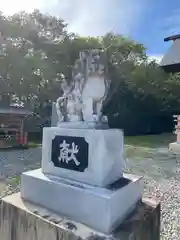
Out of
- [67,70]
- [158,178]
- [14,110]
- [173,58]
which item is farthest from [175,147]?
[14,110]

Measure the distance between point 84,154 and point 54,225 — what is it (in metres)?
0.53

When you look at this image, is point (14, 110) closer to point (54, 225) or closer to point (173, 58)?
point (173, 58)

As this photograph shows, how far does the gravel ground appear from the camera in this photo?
2.49 meters

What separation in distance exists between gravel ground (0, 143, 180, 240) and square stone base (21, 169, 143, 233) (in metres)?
0.79

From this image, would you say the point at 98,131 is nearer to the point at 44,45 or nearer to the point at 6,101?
the point at 6,101

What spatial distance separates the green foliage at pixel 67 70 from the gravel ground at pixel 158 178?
4.70m

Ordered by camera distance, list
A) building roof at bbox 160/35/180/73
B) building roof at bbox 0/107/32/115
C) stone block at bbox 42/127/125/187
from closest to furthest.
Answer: stone block at bbox 42/127/125/187
building roof at bbox 160/35/180/73
building roof at bbox 0/107/32/115

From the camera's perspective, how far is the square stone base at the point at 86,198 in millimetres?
1520

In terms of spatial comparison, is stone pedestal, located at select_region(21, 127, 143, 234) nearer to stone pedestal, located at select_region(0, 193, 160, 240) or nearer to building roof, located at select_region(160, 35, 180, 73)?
stone pedestal, located at select_region(0, 193, 160, 240)

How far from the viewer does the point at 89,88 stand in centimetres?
173

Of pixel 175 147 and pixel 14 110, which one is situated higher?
pixel 14 110

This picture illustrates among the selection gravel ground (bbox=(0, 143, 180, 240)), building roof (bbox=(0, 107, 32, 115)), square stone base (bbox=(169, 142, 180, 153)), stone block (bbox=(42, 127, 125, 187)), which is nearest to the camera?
stone block (bbox=(42, 127, 125, 187))

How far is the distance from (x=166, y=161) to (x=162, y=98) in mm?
8636

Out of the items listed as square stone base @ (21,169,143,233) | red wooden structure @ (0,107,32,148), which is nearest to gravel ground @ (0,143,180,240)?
square stone base @ (21,169,143,233)
